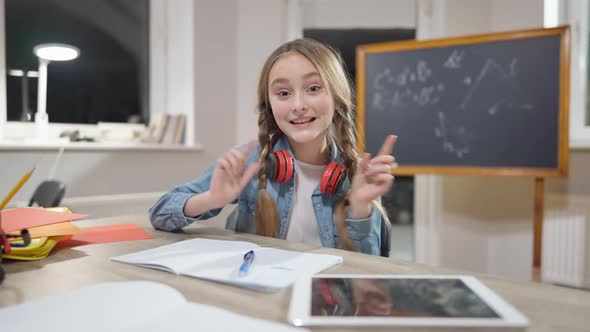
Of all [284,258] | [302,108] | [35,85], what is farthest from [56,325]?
[35,85]

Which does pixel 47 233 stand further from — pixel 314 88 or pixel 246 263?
pixel 314 88

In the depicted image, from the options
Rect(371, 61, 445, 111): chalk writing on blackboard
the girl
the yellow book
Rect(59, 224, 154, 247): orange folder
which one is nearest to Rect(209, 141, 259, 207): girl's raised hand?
the girl

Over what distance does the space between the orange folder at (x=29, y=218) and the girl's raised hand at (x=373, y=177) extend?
2.09ft

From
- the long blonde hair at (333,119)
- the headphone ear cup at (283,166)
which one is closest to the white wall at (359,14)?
the long blonde hair at (333,119)

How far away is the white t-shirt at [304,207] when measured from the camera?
4.07 ft

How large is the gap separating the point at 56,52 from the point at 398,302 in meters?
2.45

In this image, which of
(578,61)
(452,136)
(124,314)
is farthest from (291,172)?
(578,61)

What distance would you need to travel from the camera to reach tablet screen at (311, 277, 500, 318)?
495 millimetres

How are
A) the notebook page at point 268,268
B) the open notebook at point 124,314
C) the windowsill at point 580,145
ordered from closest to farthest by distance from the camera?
the open notebook at point 124,314 < the notebook page at point 268,268 < the windowsill at point 580,145

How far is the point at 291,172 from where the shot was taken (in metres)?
1.20

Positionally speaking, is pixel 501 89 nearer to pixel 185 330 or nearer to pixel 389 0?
pixel 389 0

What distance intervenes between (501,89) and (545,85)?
0.66 feet

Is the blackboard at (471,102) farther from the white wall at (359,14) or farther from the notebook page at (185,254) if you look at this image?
the notebook page at (185,254)

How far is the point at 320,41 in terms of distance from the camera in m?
1.27
